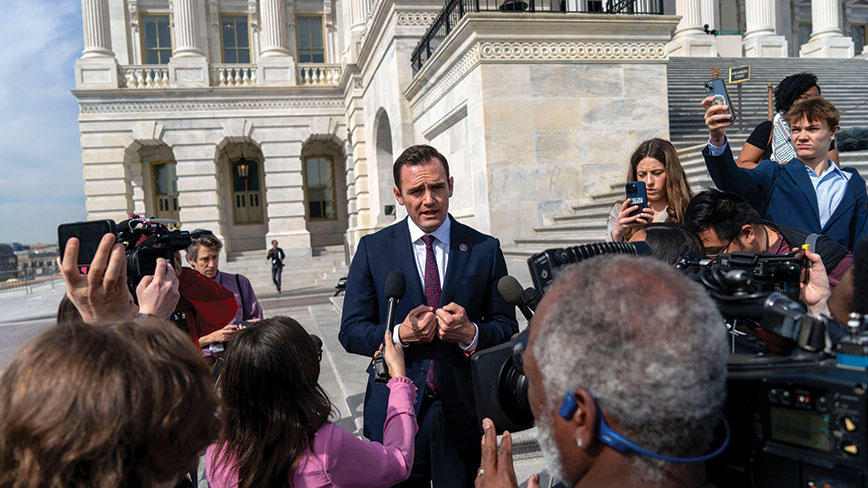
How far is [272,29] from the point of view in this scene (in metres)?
23.6

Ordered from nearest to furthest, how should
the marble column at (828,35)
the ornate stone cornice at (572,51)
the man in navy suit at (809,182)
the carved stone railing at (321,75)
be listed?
the man in navy suit at (809,182)
the ornate stone cornice at (572,51)
the carved stone railing at (321,75)
the marble column at (828,35)

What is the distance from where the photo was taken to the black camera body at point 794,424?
3.21 feet

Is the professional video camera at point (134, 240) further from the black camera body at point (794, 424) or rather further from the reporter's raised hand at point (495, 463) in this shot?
the black camera body at point (794, 424)

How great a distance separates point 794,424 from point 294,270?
2184 centimetres

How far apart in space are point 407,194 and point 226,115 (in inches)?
877

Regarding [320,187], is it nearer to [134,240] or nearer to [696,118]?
[696,118]

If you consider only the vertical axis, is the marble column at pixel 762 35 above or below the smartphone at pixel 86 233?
above

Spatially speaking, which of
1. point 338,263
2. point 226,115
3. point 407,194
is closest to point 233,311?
point 407,194

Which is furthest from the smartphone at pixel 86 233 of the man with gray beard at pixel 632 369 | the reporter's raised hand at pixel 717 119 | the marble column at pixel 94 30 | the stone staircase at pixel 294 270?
the marble column at pixel 94 30

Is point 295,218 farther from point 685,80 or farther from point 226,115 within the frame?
point 685,80

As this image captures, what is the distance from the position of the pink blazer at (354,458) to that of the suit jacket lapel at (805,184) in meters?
2.60

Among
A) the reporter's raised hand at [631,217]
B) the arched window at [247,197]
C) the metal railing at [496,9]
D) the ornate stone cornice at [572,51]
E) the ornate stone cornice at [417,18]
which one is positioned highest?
the ornate stone cornice at [417,18]

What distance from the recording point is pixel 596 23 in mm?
9273

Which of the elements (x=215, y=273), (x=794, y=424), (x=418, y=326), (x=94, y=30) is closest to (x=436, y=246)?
(x=418, y=326)
